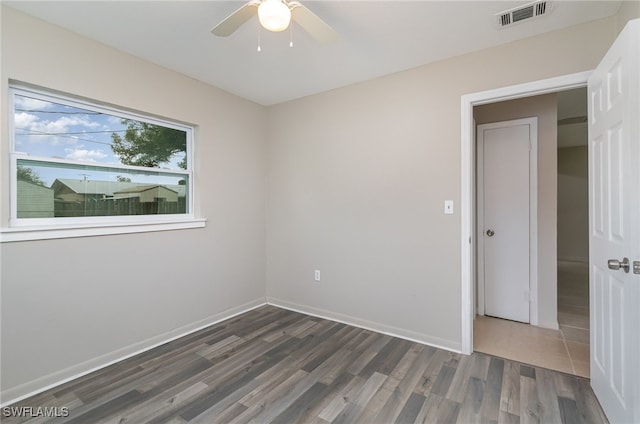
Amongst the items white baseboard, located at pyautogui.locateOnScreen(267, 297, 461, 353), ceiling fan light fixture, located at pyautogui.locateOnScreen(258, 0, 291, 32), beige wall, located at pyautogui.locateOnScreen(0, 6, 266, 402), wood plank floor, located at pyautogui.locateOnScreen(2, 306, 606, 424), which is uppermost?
ceiling fan light fixture, located at pyautogui.locateOnScreen(258, 0, 291, 32)

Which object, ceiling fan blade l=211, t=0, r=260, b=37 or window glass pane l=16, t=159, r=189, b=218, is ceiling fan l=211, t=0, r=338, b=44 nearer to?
ceiling fan blade l=211, t=0, r=260, b=37

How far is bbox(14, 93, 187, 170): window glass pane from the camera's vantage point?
209 cm

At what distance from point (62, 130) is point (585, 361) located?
441 cm

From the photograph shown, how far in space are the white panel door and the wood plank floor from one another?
109 cm

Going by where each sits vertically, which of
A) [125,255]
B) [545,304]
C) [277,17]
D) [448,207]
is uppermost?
[277,17]

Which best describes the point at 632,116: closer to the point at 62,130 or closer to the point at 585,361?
the point at 585,361

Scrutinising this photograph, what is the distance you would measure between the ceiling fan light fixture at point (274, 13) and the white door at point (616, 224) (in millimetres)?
1711

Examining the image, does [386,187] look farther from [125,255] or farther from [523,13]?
[125,255]

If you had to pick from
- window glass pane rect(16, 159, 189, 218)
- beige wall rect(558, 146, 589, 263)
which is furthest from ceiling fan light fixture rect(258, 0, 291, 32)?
beige wall rect(558, 146, 589, 263)

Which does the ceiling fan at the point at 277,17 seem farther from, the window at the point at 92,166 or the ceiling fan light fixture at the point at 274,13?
the window at the point at 92,166

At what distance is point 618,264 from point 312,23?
82.8 inches

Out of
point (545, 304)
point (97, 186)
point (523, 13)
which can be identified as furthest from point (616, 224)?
point (97, 186)

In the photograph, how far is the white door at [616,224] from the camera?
1.44m

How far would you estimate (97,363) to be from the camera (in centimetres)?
230
